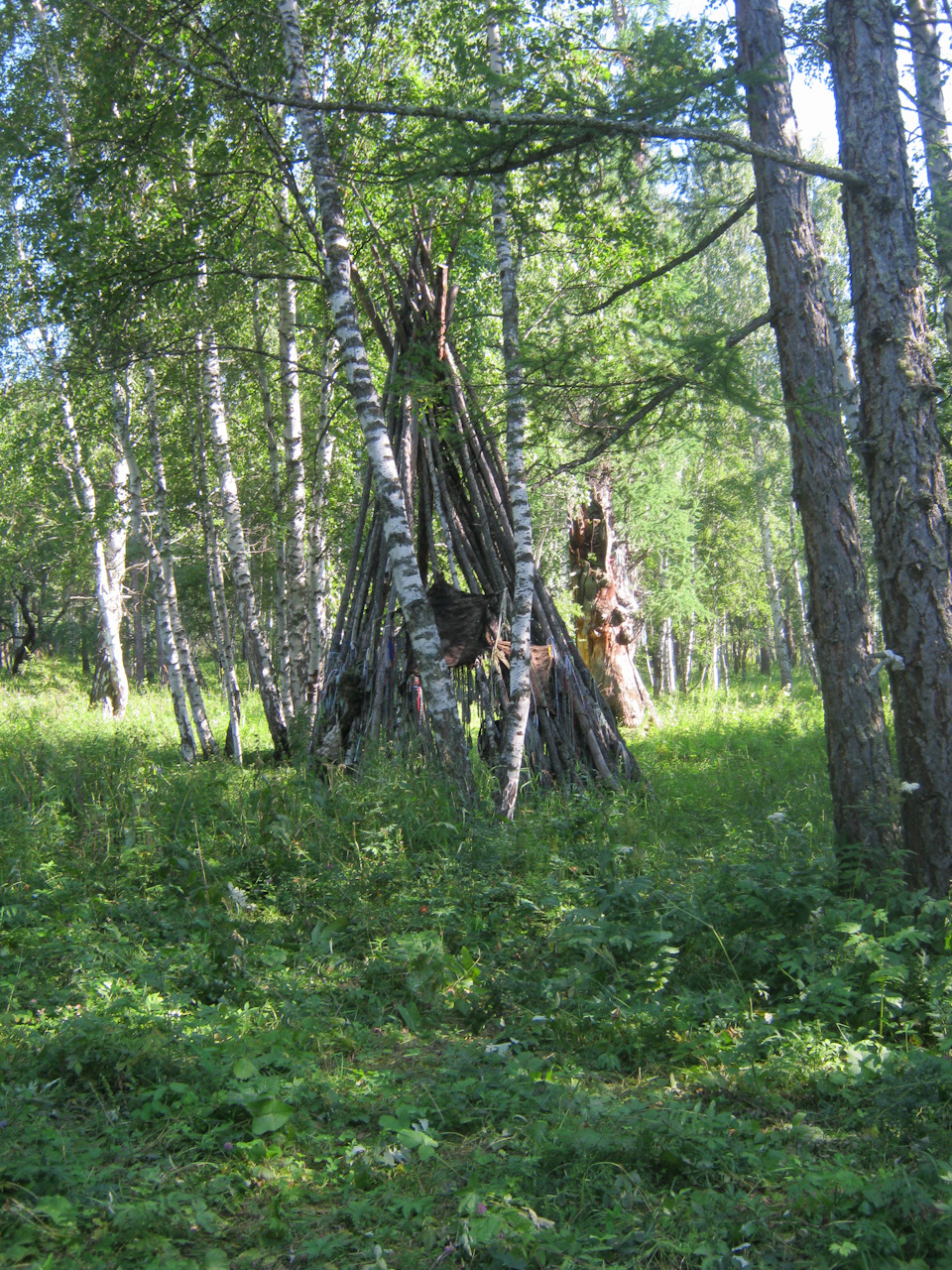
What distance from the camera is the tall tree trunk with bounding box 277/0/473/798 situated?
6.29 metres

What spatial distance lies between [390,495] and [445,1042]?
12.7 feet

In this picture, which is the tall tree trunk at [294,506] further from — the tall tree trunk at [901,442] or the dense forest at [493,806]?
the tall tree trunk at [901,442]

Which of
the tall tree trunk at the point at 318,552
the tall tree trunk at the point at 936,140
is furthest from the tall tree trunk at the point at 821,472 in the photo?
the tall tree trunk at the point at 318,552

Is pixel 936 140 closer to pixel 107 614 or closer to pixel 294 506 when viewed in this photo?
pixel 294 506

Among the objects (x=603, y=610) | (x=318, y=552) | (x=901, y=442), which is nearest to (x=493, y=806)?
(x=901, y=442)

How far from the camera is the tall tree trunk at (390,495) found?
20.6 feet

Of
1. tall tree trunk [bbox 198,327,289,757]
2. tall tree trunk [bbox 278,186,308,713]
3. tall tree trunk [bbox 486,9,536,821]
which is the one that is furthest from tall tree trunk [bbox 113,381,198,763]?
tall tree trunk [bbox 486,9,536,821]

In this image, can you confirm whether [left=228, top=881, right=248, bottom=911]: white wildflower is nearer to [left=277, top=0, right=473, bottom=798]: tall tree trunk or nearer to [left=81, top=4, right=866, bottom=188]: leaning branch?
[left=277, top=0, right=473, bottom=798]: tall tree trunk

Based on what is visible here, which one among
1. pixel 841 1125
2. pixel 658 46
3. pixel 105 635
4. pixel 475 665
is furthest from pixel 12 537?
pixel 841 1125

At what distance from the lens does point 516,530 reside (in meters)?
7.05

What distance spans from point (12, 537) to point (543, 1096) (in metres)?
23.3

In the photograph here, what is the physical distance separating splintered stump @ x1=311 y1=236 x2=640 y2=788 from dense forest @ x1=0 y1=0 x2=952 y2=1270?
0.05 meters

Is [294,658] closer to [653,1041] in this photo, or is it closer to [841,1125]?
[653,1041]

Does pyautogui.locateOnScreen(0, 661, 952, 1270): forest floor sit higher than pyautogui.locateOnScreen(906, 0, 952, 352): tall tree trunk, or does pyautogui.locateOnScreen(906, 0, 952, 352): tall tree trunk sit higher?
pyautogui.locateOnScreen(906, 0, 952, 352): tall tree trunk
